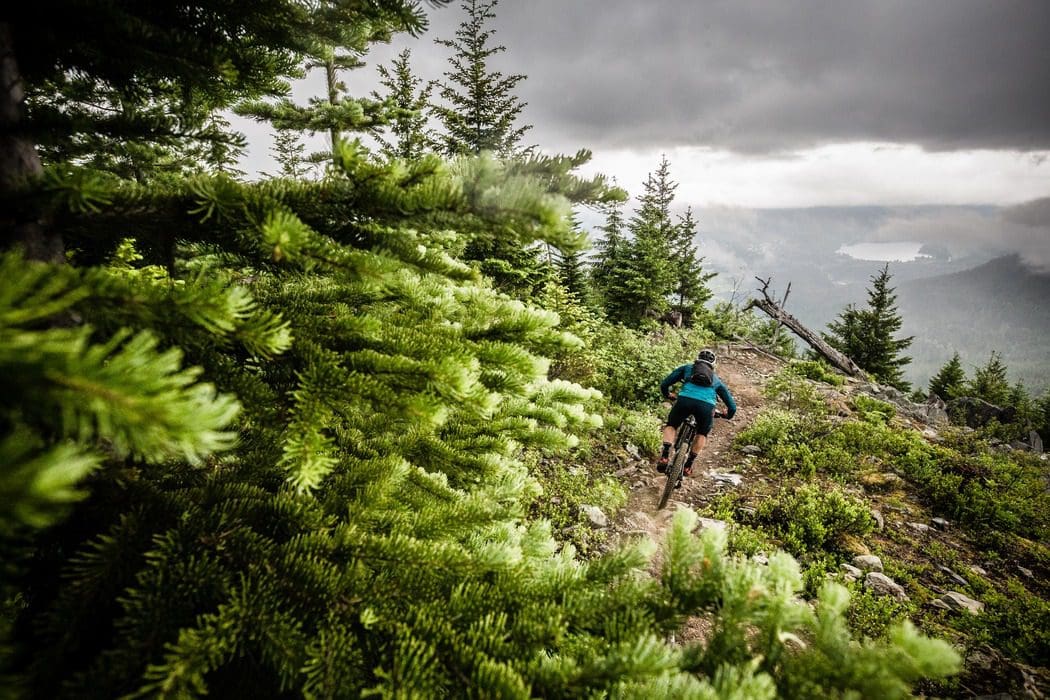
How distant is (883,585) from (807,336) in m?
20.2

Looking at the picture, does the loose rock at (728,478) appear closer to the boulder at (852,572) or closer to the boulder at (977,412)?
the boulder at (852,572)

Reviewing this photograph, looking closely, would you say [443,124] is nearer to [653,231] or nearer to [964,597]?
[653,231]

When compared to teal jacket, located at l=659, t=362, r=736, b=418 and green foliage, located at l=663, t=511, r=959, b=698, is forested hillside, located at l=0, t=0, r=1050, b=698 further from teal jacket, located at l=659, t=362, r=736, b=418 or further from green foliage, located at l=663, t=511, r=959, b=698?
teal jacket, located at l=659, t=362, r=736, b=418

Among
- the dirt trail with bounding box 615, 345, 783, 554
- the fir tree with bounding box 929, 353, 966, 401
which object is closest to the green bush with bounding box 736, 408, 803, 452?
the dirt trail with bounding box 615, 345, 783, 554

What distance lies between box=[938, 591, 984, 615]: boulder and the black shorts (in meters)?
3.99

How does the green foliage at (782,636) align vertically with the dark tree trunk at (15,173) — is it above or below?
below

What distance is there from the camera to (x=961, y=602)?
6.30m

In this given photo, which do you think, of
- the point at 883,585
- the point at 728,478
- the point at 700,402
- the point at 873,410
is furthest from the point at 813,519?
the point at 873,410

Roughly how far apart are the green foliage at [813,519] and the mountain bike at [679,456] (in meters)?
1.53

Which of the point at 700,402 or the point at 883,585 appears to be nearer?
the point at 883,585

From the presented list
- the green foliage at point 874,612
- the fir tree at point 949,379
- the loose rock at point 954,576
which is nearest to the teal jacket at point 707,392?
the green foliage at point 874,612

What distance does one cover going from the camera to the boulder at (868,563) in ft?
22.2

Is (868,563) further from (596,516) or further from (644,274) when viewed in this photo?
(644,274)

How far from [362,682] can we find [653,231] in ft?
85.1
